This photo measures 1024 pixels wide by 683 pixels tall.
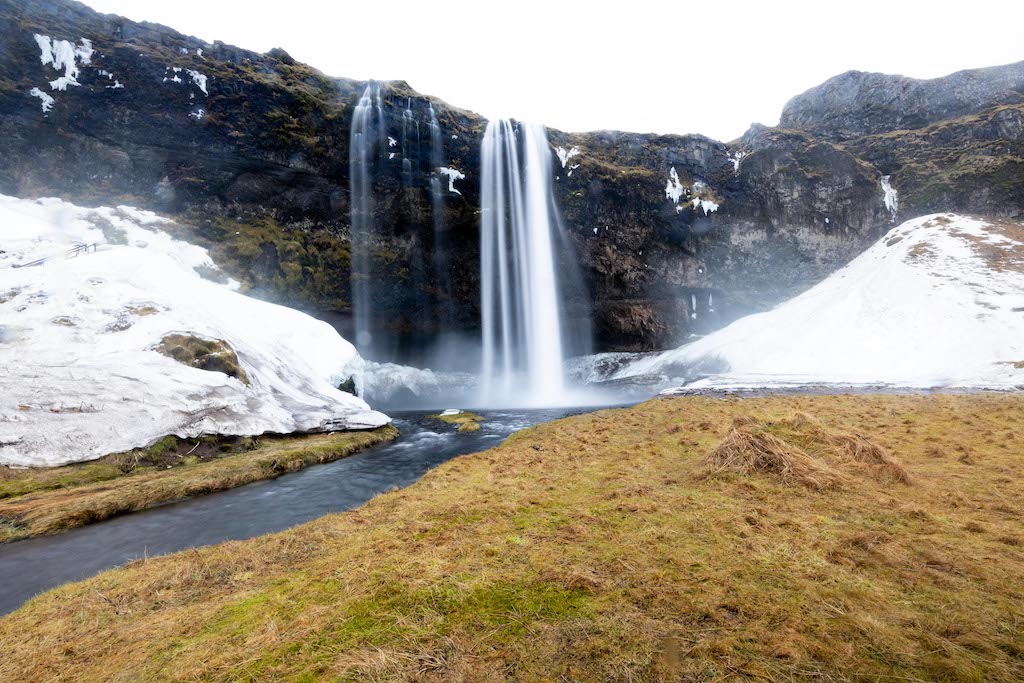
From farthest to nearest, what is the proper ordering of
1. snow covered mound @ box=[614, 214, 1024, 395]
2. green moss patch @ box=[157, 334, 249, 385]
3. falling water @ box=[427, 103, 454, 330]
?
falling water @ box=[427, 103, 454, 330], snow covered mound @ box=[614, 214, 1024, 395], green moss patch @ box=[157, 334, 249, 385]

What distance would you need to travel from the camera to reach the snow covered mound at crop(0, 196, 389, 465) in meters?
10.6

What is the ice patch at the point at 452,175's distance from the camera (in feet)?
122

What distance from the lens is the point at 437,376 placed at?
47156mm

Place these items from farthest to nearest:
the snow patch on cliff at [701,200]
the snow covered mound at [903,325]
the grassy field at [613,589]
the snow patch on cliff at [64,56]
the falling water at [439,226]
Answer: the snow patch on cliff at [701,200] → the falling water at [439,226] → the snow patch on cliff at [64,56] → the snow covered mound at [903,325] → the grassy field at [613,589]

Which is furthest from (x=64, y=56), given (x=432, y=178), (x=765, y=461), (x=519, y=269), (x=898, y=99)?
(x=898, y=99)

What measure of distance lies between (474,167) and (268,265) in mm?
19082

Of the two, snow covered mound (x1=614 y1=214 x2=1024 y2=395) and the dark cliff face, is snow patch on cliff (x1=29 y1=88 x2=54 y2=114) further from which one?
snow covered mound (x1=614 y1=214 x2=1024 y2=395)

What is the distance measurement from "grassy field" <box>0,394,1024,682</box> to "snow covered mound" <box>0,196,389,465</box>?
738 cm

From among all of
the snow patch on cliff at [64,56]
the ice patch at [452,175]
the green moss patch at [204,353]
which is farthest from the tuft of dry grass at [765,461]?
the snow patch on cliff at [64,56]

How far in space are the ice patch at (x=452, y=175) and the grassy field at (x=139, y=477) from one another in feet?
94.6

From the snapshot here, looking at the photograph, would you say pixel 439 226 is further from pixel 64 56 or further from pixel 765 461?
pixel 765 461

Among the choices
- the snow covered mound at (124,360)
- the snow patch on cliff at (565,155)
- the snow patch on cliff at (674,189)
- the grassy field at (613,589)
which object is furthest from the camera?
the snow patch on cliff at (674,189)

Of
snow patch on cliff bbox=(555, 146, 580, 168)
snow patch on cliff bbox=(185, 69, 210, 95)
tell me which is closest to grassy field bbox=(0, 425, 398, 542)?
snow patch on cliff bbox=(185, 69, 210, 95)

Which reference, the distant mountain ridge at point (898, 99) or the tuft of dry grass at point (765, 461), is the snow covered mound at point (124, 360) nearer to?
the tuft of dry grass at point (765, 461)
